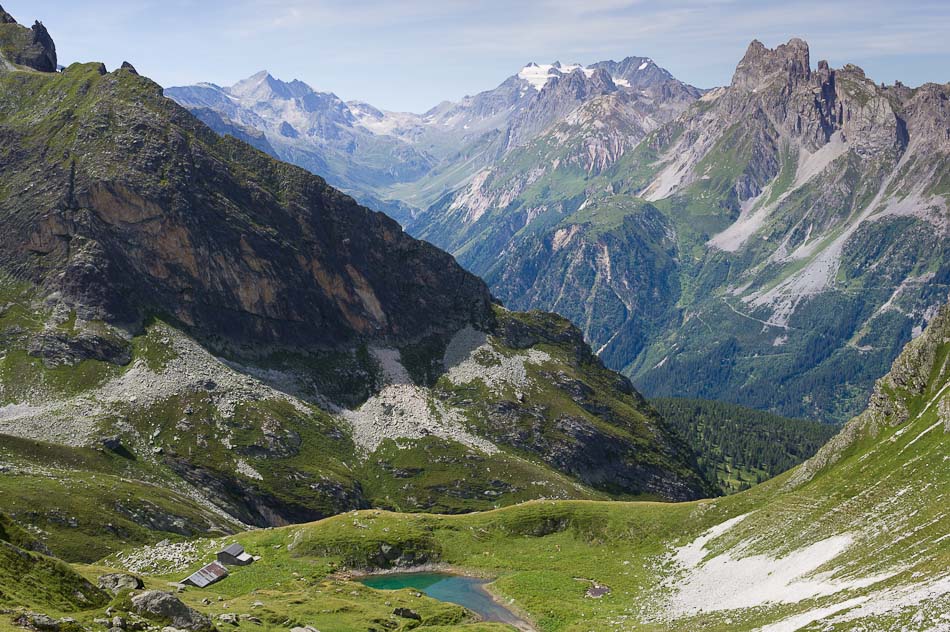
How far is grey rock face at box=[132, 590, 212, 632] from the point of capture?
62.0 metres

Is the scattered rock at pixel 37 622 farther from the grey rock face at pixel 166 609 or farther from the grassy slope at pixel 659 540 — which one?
the grassy slope at pixel 659 540

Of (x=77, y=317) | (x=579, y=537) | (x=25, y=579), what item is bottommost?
(x=579, y=537)

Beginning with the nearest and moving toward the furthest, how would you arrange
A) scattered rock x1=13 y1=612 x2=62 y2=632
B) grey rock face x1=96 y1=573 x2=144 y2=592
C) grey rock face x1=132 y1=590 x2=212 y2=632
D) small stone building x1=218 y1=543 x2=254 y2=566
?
scattered rock x1=13 y1=612 x2=62 y2=632, grey rock face x1=132 y1=590 x2=212 y2=632, grey rock face x1=96 y1=573 x2=144 y2=592, small stone building x1=218 y1=543 x2=254 y2=566

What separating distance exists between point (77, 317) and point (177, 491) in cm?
5937

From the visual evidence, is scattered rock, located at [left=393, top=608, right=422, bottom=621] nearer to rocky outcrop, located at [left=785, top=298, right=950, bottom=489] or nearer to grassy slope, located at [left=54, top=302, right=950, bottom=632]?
grassy slope, located at [left=54, top=302, right=950, bottom=632]

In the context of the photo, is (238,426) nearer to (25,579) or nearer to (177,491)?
(177,491)

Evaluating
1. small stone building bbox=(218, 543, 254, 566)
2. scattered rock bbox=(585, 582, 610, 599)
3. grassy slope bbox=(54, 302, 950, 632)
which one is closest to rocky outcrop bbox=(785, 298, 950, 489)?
grassy slope bbox=(54, 302, 950, 632)

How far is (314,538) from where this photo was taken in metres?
127

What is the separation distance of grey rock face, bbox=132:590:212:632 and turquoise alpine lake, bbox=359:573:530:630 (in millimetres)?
45153

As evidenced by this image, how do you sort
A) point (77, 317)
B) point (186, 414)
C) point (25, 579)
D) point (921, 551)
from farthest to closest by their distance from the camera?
point (77, 317), point (186, 414), point (921, 551), point (25, 579)

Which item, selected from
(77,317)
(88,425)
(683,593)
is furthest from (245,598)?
(77,317)

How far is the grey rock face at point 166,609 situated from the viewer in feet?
204

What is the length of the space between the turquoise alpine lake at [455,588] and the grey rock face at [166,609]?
45153 mm

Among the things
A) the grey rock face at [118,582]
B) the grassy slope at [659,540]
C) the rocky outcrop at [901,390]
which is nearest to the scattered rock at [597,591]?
the grassy slope at [659,540]
